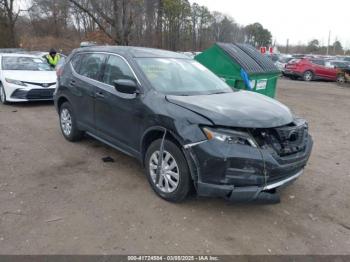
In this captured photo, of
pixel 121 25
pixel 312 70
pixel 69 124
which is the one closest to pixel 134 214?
pixel 69 124

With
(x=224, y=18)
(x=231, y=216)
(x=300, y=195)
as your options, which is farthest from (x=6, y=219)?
(x=224, y=18)

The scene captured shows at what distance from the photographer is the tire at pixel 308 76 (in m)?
20.2

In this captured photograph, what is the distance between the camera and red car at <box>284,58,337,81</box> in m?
20.1

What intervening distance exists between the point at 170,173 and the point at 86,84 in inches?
87.7

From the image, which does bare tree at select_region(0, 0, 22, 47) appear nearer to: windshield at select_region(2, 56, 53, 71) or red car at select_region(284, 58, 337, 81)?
windshield at select_region(2, 56, 53, 71)

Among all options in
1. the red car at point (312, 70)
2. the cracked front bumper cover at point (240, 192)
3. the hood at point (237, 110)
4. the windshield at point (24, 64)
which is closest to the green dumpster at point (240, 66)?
the hood at point (237, 110)

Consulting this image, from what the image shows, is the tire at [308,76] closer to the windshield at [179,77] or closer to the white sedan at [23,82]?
the white sedan at [23,82]

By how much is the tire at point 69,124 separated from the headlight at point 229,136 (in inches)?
119

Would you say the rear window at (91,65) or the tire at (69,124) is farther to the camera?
the tire at (69,124)

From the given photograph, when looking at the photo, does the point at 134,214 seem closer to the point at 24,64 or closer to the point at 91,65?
the point at 91,65

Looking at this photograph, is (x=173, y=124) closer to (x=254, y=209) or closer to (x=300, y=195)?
(x=254, y=209)

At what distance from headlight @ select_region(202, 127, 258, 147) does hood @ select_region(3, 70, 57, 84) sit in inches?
269

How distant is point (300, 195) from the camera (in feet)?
13.1

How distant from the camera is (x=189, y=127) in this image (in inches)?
128
